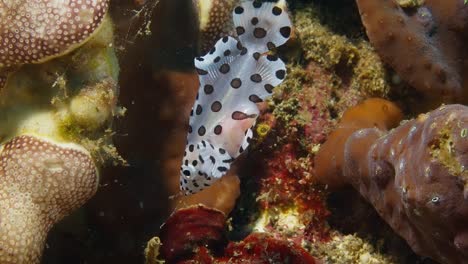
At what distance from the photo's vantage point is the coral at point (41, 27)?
2.84 m

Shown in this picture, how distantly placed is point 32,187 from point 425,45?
2.98 metres

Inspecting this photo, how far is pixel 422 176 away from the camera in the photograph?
2.63 meters

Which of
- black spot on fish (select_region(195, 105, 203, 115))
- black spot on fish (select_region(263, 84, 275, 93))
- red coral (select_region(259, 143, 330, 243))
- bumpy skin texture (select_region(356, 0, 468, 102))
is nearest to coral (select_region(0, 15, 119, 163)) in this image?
black spot on fish (select_region(195, 105, 203, 115))

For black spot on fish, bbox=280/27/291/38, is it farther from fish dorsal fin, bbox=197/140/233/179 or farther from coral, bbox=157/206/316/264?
coral, bbox=157/206/316/264

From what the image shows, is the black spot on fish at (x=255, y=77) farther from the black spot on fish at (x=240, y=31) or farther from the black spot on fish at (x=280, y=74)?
the black spot on fish at (x=240, y=31)

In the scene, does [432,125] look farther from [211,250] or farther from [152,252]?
[152,252]

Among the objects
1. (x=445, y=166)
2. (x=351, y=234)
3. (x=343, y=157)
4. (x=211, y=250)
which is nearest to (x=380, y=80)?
(x=343, y=157)

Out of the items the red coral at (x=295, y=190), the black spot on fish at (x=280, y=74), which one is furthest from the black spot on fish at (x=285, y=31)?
the red coral at (x=295, y=190)

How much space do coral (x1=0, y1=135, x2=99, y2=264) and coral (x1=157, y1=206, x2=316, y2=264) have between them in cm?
92

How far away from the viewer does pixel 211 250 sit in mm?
3658

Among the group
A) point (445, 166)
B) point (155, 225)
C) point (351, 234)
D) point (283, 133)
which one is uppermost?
point (445, 166)

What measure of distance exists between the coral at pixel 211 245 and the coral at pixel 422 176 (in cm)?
72

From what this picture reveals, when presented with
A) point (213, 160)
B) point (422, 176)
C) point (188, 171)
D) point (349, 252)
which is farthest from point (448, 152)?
point (188, 171)

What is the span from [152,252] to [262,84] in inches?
60.8
